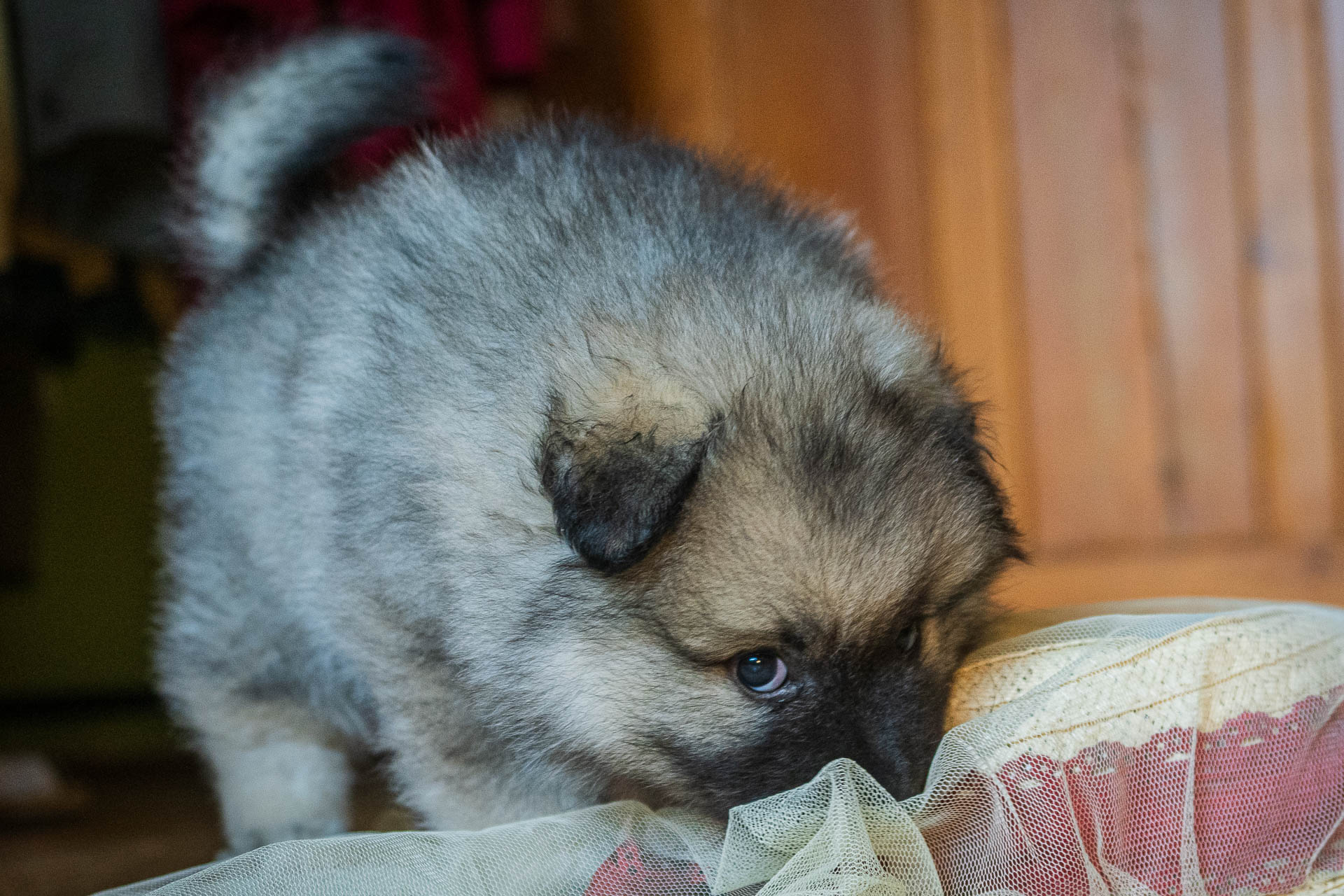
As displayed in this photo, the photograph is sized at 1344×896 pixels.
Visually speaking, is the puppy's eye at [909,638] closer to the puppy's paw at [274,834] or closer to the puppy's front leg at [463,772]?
the puppy's front leg at [463,772]

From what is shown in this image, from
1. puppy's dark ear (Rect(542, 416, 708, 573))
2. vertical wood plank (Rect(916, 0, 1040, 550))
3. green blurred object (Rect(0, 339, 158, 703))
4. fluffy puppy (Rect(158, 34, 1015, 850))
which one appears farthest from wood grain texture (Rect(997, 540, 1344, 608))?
green blurred object (Rect(0, 339, 158, 703))

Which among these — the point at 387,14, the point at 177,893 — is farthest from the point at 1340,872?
the point at 387,14

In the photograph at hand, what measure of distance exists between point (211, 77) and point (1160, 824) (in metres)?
2.26

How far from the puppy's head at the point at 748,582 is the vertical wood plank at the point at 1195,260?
2.55m

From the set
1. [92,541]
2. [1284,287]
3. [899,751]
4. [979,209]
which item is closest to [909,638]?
[899,751]

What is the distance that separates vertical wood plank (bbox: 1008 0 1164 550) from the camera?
3623 millimetres

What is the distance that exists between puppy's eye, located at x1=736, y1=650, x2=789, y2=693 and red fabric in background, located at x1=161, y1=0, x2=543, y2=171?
1563 millimetres

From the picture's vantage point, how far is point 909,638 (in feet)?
4.60

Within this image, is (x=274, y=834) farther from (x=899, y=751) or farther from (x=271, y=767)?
(x=899, y=751)

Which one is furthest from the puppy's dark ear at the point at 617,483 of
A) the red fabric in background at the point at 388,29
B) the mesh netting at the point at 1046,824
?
the red fabric in background at the point at 388,29

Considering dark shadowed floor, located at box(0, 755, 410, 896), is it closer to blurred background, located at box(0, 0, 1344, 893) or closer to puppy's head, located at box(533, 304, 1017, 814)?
blurred background, located at box(0, 0, 1344, 893)

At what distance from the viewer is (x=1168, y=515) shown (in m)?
3.67

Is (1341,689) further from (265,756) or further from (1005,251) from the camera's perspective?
(1005,251)

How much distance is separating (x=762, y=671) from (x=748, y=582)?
0.11 meters
